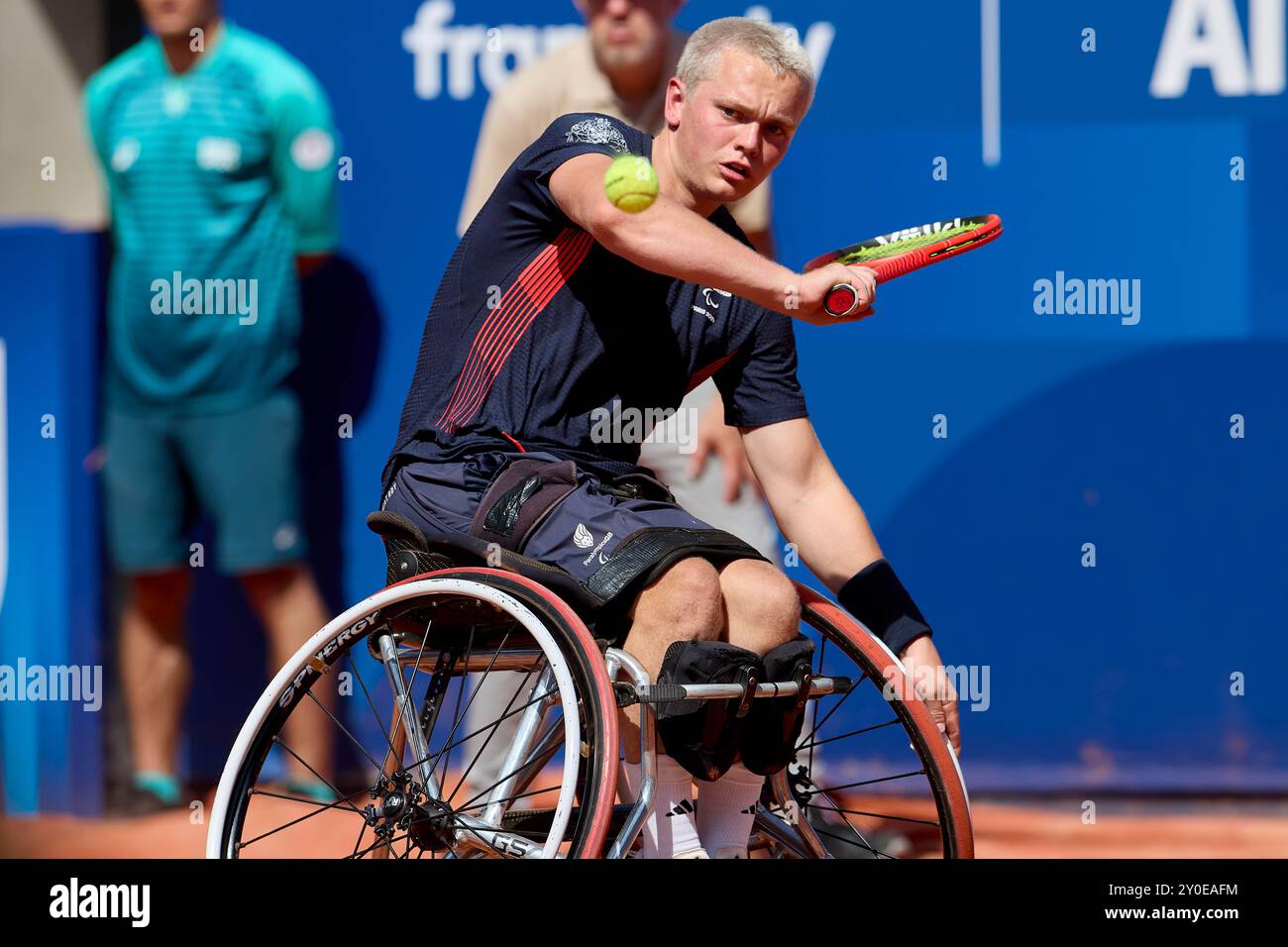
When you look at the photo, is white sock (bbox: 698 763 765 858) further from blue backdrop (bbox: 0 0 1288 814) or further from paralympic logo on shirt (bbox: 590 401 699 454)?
blue backdrop (bbox: 0 0 1288 814)

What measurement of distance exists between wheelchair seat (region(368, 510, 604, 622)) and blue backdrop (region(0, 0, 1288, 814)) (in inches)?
79.7

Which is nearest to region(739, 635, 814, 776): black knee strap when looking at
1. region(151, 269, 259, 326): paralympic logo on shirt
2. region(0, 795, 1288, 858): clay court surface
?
region(0, 795, 1288, 858): clay court surface

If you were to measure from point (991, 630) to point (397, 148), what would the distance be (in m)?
2.03

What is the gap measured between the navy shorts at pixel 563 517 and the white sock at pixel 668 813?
9.6 inches

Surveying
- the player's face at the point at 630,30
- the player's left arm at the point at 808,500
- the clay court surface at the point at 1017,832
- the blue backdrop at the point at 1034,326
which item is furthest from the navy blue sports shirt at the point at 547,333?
the clay court surface at the point at 1017,832

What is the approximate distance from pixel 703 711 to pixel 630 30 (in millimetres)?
2499

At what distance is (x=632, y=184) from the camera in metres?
2.32

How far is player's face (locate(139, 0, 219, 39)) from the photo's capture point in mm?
4402

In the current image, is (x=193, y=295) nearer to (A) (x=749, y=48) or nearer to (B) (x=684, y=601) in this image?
(A) (x=749, y=48)

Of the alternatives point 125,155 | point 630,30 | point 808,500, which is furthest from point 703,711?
point 125,155

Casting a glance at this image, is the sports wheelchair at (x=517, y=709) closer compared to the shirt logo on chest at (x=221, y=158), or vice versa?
the sports wheelchair at (x=517, y=709)

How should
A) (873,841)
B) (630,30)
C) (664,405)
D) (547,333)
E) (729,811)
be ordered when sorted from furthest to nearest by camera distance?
1. (630,30)
2. (873,841)
3. (664,405)
4. (547,333)
5. (729,811)

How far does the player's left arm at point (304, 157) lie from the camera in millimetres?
4441

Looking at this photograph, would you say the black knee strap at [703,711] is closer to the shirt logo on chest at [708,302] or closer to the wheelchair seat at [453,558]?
the wheelchair seat at [453,558]
